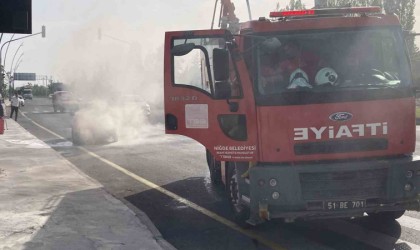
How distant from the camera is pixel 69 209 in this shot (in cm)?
780

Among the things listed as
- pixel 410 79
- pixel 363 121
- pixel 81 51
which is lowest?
pixel 363 121

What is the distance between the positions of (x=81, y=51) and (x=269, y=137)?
21.1 m

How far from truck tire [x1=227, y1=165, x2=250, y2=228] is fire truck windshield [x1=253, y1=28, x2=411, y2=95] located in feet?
4.61

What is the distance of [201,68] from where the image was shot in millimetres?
7242

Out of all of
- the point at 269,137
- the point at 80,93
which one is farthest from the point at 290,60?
the point at 80,93

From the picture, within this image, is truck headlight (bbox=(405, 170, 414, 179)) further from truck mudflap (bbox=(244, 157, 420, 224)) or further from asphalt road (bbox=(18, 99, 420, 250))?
asphalt road (bbox=(18, 99, 420, 250))

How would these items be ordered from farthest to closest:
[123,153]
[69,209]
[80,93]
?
[80,93], [123,153], [69,209]

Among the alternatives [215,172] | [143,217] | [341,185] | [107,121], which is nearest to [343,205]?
[341,185]

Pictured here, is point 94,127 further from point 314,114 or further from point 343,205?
Result: point 343,205

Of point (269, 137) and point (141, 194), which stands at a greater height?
point (269, 137)

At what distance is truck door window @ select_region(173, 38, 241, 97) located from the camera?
6395 mm

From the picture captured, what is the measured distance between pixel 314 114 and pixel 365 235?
67.5 inches

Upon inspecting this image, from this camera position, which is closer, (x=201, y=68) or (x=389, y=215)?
(x=389, y=215)

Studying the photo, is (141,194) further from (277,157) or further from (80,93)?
(80,93)
